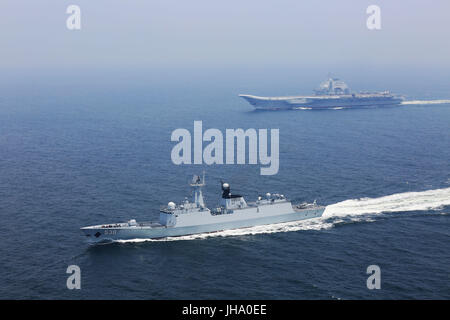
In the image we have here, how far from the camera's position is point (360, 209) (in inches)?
2968

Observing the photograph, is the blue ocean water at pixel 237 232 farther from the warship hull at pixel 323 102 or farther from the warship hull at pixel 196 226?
the warship hull at pixel 323 102

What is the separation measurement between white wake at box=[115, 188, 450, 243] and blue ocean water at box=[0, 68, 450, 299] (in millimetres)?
278

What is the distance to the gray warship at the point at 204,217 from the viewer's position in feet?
217

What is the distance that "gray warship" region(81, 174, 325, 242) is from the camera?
66250 mm

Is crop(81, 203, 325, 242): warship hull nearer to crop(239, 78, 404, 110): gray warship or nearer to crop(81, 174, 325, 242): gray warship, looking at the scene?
crop(81, 174, 325, 242): gray warship

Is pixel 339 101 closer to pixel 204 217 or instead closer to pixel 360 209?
pixel 360 209

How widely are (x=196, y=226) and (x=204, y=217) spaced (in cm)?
163

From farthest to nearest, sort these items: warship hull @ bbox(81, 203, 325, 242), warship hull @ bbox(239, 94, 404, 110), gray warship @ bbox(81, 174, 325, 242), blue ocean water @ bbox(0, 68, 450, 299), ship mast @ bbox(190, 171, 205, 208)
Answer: warship hull @ bbox(239, 94, 404, 110)
ship mast @ bbox(190, 171, 205, 208)
gray warship @ bbox(81, 174, 325, 242)
warship hull @ bbox(81, 203, 325, 242)
blue ocean water @ bbox(0, 68, 450, 299)

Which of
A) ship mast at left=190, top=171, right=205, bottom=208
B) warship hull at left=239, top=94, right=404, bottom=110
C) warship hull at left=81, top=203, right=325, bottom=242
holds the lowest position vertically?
warship hull at left=81, top=203, right=325, bottom=242

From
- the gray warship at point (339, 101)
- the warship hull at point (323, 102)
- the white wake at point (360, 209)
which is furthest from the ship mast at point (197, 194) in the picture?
the gray warship at point (339, 101)

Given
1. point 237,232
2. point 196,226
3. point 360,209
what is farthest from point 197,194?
point 360,209

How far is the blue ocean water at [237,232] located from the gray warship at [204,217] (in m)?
1.48

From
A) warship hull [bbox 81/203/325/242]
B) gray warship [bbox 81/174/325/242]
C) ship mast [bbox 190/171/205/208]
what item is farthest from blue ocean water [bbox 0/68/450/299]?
ship mast [bbox 190/171/205/208]

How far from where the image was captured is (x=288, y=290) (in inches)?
2069
